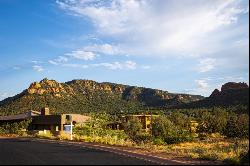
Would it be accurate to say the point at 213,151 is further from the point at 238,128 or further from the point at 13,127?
the point at 13,127

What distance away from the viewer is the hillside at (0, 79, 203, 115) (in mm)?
120463

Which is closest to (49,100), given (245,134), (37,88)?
(37,88)

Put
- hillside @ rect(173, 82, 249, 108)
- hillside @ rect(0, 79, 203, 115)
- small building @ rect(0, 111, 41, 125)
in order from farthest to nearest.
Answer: hillside @ rect(173, 82, 249, 108) → hillside @ rect(0, 79, 203, 115) → small building @ rect(0, 111, 41, 125)

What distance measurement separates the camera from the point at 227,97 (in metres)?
139

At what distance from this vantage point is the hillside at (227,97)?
428 feet

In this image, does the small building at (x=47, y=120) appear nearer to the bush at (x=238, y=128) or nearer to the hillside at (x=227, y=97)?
the bush at (x=238, y=128)

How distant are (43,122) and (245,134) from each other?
1399 inches

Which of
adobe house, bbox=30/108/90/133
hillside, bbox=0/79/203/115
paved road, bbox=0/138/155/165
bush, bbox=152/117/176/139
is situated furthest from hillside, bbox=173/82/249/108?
paved road, bbox=0/138/155/165

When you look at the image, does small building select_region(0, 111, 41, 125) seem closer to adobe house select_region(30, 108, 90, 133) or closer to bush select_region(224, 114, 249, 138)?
adobe house select_region(30, 108, 90, 133)

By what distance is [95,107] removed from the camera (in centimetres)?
13100

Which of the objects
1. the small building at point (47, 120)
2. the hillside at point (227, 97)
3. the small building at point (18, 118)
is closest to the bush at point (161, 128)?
the small building at point (47, 120)

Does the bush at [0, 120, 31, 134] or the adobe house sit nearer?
the bush at [0, 120, 31, 134]

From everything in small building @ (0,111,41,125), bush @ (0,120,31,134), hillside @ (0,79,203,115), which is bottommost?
bush @ (0,120,31,134)

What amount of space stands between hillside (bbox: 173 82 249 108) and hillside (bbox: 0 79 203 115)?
2183 cm
